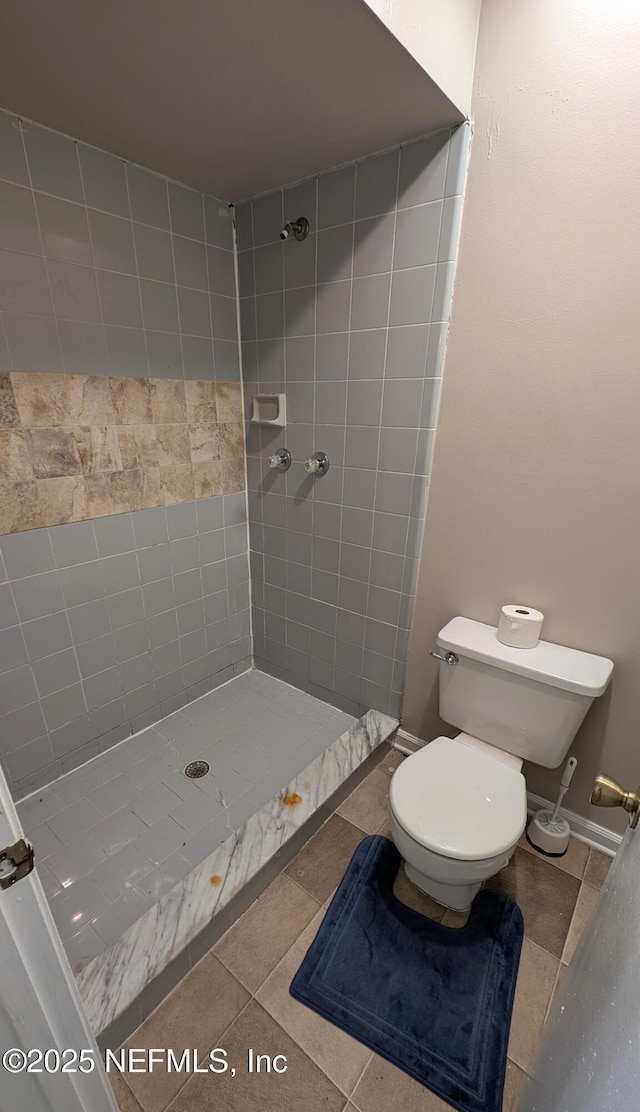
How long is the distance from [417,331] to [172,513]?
1118mm

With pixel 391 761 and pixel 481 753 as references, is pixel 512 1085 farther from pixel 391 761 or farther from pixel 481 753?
pixel 391 761

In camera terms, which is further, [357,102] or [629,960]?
[357,102]

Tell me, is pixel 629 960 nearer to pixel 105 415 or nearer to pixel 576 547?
pixel 576 547

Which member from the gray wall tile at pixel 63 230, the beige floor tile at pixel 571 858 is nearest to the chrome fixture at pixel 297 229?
the gray wall tile at pixel 63 230

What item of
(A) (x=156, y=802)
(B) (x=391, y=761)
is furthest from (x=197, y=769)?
(B) (x=391, y=761)

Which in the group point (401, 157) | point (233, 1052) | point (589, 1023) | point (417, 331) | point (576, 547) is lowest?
point (233, 1052)

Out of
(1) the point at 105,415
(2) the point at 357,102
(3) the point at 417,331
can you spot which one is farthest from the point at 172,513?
(2) the point at 357,102

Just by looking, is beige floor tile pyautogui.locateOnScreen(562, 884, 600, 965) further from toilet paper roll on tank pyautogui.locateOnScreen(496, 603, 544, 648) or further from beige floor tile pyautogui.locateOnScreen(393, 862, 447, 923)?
toilet paper roll on tank pyautogui.locateOnScreen(496, 603, 544, 648)

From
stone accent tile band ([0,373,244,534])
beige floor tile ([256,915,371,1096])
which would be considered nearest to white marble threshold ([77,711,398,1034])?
beige floor tile ([256,915,371,1096])

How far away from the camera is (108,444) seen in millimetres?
1521

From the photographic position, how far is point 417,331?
138cm

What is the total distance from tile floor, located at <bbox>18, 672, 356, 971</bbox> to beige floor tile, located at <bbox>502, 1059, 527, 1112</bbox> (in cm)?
89

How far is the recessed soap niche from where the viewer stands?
1.75m

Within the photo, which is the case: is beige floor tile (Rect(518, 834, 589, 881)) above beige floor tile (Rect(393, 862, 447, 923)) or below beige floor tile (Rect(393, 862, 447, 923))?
above
